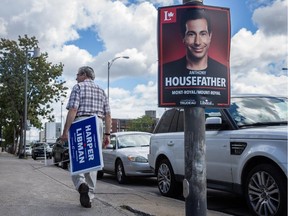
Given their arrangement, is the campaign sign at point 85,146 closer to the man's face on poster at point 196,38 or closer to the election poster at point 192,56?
the election poster at point 192,56

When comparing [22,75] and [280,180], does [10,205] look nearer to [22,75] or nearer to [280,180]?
[280,180]

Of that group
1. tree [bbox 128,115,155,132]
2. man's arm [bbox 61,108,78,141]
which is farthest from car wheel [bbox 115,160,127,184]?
tree [bbox 128,115,155,132]

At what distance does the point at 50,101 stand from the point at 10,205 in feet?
114

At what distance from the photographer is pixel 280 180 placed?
5.14 m

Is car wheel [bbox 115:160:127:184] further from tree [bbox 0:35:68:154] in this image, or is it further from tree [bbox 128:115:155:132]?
→ tree [bbox 128:115:155:132]

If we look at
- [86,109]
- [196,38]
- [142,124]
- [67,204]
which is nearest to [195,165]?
[196,38]

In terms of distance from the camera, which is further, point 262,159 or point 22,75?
point 22,75

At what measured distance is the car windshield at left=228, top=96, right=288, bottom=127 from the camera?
638 cm

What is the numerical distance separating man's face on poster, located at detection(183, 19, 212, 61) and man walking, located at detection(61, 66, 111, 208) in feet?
6.62

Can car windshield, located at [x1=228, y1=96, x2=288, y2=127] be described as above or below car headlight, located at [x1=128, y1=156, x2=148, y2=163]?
above

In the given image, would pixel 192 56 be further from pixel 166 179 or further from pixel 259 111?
pixel 166 179

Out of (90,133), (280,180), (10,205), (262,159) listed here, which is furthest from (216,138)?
(10,205)

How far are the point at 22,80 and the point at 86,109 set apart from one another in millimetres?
33564

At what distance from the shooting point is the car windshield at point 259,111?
6.38 meters
